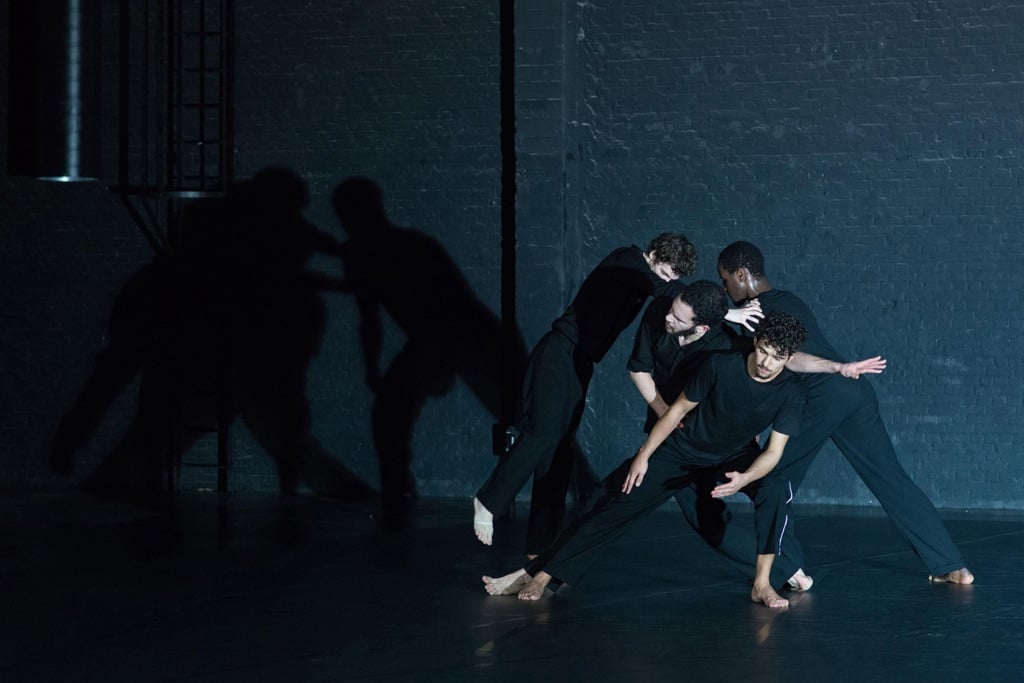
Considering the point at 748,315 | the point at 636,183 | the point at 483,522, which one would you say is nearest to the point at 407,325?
the point at 636,183

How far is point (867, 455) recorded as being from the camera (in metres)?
6.46

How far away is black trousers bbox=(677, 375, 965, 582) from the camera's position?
6.36 m

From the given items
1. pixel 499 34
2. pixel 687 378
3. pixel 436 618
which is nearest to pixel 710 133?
pixel 499 34

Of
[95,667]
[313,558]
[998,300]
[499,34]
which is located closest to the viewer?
[95,667]

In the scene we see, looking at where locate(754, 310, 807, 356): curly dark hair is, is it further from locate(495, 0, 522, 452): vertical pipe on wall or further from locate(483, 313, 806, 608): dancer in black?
locate(495, 0, 522, 452): vertical pipe on wall

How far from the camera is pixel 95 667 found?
5051mm

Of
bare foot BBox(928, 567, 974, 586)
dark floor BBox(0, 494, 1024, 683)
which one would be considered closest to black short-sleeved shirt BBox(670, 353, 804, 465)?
dark floor BBox(0, 494, 1024, 683)

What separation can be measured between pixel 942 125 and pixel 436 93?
3170 millimetres

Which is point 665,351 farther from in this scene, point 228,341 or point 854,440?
point 228,341

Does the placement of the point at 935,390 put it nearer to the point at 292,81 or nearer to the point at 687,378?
the point at 687,378

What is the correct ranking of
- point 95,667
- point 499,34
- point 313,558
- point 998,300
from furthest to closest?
1. point 499,34
2. point 998,300
3. point 313,558
4. point 95,667

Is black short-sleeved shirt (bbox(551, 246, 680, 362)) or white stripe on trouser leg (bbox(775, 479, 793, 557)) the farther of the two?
black short-sleeved shirt (bbox(551, 246, 680, 362))

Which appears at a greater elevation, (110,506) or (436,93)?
(436,93)

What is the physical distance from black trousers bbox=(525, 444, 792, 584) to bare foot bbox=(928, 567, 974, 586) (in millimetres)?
926
